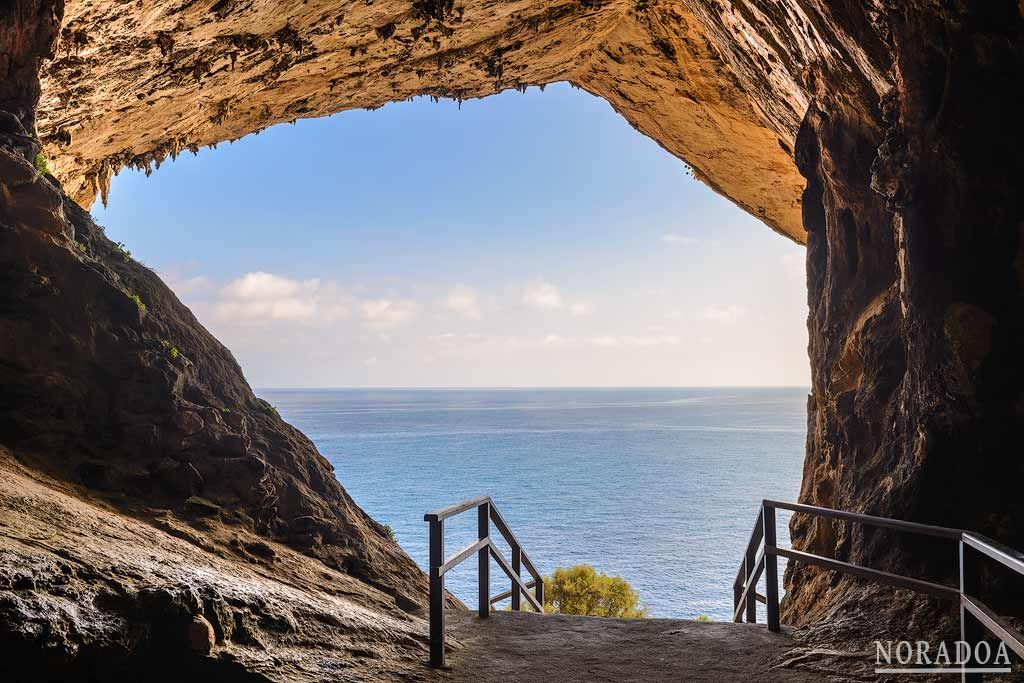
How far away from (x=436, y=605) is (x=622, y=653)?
156 centimetres

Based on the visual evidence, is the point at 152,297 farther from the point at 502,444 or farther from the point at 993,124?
the point at 502,444

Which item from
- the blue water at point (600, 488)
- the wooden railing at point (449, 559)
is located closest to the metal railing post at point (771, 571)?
the wooden railing at point (449, 559)

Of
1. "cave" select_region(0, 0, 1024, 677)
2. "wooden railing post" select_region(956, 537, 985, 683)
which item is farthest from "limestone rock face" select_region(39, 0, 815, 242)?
"wooden railing post" select_region(956, 537, 985, 683)

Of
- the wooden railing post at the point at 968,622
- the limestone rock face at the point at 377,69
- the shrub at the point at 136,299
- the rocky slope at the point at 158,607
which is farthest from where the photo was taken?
the limestone rock face at the point at 377,69

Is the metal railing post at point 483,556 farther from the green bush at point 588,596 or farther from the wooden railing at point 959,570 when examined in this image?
the green bush at point 588,596

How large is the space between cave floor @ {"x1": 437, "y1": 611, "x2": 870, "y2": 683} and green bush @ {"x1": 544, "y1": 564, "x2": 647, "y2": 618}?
18.6 metres

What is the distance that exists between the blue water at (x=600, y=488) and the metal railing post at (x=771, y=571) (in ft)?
116

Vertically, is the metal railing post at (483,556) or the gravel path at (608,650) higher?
the metal railing post at (483,556)

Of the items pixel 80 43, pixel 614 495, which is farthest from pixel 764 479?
pixel 80 43

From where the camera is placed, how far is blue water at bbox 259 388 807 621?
51.1 metres

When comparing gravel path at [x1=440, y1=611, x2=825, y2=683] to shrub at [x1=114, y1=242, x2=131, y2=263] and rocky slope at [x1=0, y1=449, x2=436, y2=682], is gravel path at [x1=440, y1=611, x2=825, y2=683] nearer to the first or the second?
rocky slope at [x1=0, y1=449, x2=436, y2=682]

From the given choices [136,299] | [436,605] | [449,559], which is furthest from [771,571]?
[136,299]

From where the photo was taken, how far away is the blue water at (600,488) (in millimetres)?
51062

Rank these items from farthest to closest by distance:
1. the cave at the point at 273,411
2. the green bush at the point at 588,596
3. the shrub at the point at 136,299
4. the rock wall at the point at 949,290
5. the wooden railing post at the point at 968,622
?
the green bush at the point at 588,596 < the shrub at the point at 136,299 < the rock wall at the point at 949,290 < the cave at the point at 273,411 < the wooden railing post at the point at 968,622
